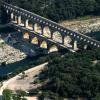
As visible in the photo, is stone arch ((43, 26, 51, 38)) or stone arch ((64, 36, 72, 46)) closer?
stone arch ((64, 36, 72, 46))

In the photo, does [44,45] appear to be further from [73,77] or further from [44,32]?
[73,77]

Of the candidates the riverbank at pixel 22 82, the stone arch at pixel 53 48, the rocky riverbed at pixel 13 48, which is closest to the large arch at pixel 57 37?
the stone arch at pixel 53 48

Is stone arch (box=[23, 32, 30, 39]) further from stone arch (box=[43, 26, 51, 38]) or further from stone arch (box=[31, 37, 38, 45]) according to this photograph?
stone arch (box=[43, 26, 51, 38])

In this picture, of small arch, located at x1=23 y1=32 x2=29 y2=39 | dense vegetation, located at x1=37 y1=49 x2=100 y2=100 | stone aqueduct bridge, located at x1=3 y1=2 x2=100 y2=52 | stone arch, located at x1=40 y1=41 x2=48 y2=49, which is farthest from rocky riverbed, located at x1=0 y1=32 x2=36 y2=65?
dense vegetation, located at x1=37 y1=49 x2=100 y2=100

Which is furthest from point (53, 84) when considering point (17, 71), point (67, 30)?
point (67, 30)

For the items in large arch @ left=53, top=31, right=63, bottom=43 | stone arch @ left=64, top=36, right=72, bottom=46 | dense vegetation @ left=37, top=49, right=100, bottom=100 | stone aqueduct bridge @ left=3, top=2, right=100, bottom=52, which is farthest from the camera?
large arch @ left=53, top=31, right=63, bottom=43

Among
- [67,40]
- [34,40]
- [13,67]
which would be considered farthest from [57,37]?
[13,67]

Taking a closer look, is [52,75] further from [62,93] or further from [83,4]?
[83,4]
